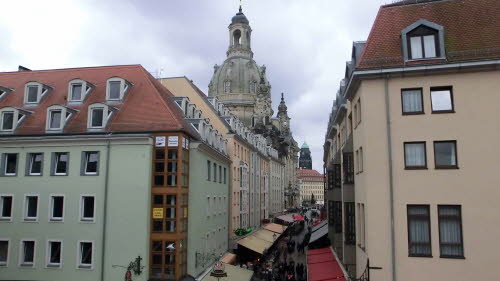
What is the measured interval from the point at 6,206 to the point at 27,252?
132 inches

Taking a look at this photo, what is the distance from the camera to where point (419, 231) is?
17.3 meters

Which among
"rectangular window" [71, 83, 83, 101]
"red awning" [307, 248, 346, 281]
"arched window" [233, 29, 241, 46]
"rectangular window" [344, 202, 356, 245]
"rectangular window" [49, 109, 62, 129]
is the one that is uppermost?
"arched window" [233, 29, 241, 46]

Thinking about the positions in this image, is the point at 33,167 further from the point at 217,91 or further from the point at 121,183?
the point at 217,91

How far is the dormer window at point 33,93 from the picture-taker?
30.8m

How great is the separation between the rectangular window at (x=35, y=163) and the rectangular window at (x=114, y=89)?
19.4 feet

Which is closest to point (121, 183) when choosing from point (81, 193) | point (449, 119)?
point (81, 193)

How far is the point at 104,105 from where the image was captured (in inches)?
1067

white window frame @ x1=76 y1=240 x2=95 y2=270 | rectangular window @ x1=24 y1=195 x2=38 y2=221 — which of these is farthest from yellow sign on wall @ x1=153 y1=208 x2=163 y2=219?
rectangular window @ x1=24 y1=195 x2=38 y2=221

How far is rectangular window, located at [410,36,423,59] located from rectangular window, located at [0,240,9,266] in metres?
25.7

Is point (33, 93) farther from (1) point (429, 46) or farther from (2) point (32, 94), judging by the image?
(1) point (429, 46)

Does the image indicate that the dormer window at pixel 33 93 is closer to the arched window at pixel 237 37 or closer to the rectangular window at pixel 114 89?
the rectangular window at pixel 114 89

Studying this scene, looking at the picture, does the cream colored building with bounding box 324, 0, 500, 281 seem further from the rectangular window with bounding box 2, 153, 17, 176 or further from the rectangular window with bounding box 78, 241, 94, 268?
the rectangular window with bounding box 2, 153, 17, 176

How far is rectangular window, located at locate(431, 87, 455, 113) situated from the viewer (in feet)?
57.5

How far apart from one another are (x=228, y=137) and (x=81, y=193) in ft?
59.9
